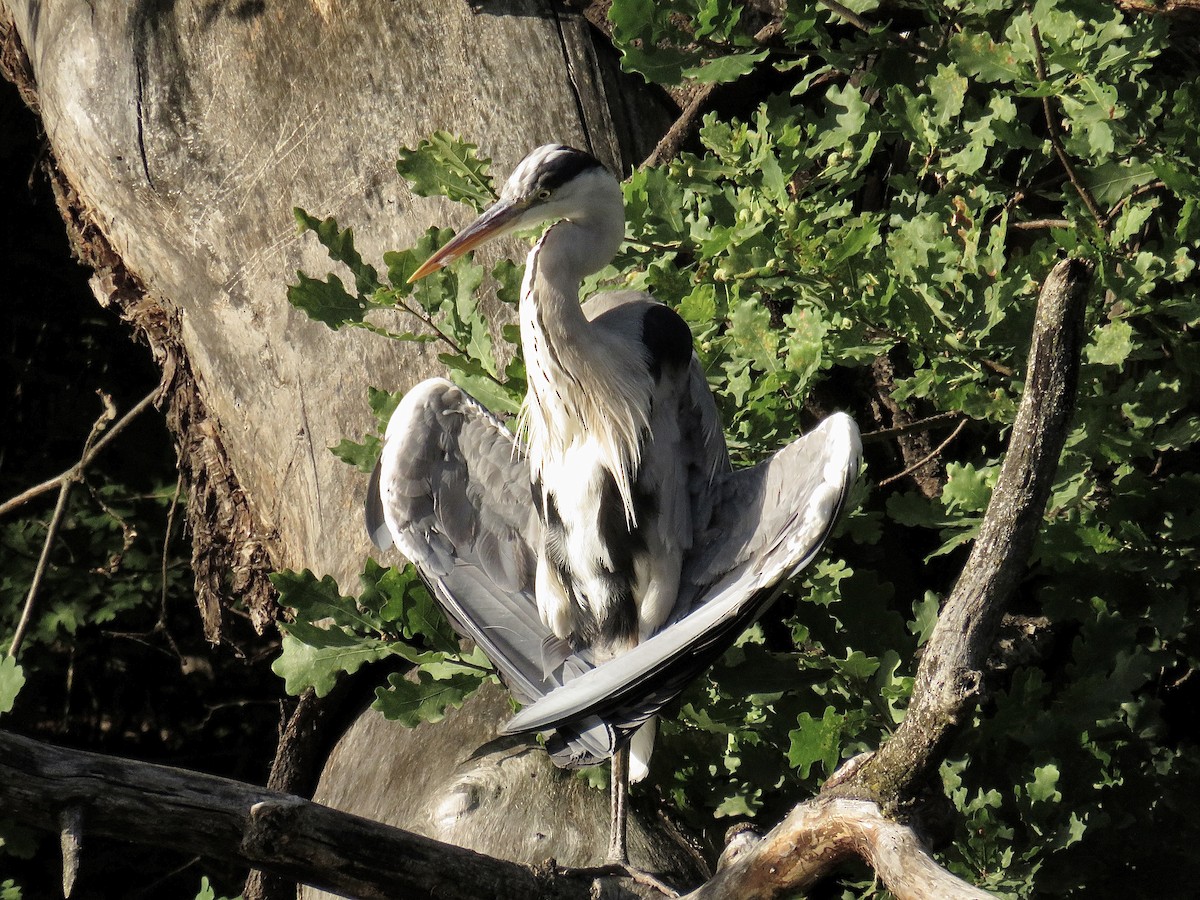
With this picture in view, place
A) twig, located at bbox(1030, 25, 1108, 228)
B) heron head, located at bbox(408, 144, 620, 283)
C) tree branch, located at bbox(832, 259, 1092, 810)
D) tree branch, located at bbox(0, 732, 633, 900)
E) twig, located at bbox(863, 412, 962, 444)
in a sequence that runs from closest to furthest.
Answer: tree branch, located at bbox(0, 732, 633, 900) → tree branch, located at bbox(832, 259, 1092, 810) → heron head, located at bbox(408, 144, 620, 283) → twig, located at bbox(1030, 25, 1108, 228) → twig, located at bbox(863, 412, 962, 444)

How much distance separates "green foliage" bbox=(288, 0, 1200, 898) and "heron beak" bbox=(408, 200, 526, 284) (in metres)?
0.07

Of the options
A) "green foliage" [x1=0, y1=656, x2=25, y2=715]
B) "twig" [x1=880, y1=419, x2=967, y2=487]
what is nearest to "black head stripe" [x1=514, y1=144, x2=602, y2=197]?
"twig" [x1=880, y1=419, x2=967, y2=487]

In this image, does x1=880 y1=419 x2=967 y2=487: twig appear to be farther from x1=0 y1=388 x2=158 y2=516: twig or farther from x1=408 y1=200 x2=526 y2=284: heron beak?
x1=0 y1=388 x2=158 y2=516: twig

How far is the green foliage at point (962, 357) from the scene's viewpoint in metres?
2.08

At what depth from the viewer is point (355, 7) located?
3.11 meters

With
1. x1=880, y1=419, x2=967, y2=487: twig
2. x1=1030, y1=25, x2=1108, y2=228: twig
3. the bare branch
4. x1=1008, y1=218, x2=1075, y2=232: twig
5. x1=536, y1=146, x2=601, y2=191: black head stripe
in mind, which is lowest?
x1=880, y1=419, x2=967, y2=487: twig

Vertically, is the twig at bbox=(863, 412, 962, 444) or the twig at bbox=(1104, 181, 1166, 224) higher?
the twig at bbox=(1104, 181, 1166, 224)

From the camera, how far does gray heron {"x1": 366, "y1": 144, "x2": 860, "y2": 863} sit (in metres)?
2.21

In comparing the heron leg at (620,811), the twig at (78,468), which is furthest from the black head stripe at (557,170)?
the twig at (78,468)

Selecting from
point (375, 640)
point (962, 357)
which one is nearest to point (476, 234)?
point (375, 640)

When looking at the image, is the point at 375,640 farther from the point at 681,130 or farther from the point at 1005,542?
the point at 681,130

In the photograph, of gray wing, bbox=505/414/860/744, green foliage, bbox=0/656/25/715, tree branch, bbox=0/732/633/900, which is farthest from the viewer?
gray wing, bbox=505/414/860/744

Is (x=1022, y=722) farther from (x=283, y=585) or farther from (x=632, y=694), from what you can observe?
(x=283, y=585)

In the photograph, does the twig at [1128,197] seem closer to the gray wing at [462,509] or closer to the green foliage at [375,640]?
the gray wing at [462,509]
